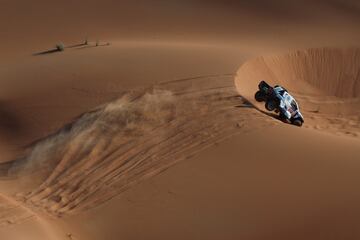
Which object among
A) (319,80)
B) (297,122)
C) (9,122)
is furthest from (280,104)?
(9,122)

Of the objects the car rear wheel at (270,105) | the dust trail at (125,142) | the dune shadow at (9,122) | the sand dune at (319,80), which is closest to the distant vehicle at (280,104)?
the car rear wheel at (270,105)

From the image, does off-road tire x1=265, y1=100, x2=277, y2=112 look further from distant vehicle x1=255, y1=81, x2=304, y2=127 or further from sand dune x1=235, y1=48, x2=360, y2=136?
sand dune x1=235, y1=48, x2=360, y2=136

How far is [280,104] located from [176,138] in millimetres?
2164

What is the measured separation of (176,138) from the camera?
9320mm

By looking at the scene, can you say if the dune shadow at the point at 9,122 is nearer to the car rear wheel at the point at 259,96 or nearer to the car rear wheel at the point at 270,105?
the car rear wheel at the point at 259,96

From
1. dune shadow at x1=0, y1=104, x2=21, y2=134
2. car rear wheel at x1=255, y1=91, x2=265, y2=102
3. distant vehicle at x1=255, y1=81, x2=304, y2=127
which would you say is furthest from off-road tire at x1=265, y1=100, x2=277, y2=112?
dune shadow at x1=0, y1=104, x2=21, y2=134

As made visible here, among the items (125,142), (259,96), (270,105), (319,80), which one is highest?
(259,96)

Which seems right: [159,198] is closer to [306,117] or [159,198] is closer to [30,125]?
[30,125]

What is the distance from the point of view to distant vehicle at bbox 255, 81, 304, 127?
10320 mm

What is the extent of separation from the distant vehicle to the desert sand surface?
250 millimetres

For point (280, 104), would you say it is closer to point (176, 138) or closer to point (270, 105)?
point (270, 105)

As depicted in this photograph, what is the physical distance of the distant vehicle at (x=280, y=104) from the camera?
33.9ft

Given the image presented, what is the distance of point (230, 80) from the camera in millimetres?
11172

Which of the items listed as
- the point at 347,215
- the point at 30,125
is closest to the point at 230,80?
the point at 30,125
